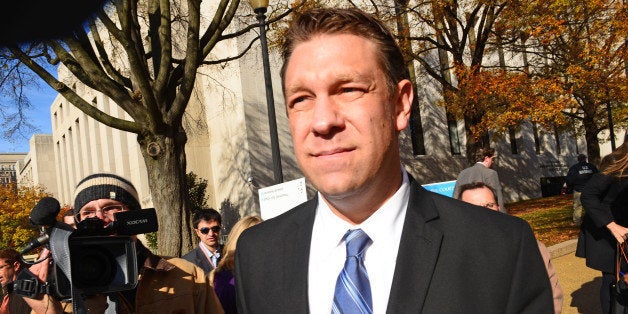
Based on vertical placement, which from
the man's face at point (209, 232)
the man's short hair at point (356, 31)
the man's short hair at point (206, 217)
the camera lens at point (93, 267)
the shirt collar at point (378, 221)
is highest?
the man's short hair at point (356, 31)

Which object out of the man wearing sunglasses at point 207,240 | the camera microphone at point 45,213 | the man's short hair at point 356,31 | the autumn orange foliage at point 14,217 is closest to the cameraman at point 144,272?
the camera microphone at point 45,213

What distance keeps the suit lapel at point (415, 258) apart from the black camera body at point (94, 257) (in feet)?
3.74

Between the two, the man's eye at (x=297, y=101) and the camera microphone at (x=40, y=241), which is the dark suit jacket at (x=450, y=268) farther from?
the camera microphone at (x=40, y=241)

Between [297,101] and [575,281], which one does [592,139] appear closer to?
[575,281]

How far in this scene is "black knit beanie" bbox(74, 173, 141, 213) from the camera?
2.77 metres

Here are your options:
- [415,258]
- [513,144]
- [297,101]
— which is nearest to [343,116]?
[297,101]

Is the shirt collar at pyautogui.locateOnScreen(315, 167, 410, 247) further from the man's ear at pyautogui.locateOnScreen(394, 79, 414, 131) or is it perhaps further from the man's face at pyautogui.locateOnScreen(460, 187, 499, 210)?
the man's face at pyautogui.locateOnScreen(460, 187, 499, 210)

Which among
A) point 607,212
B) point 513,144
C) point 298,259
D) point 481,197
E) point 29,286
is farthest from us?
point 513,144

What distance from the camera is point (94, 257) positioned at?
2094mm

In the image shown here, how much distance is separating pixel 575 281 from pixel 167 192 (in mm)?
7105

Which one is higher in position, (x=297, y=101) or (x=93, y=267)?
(x=297, y=101)

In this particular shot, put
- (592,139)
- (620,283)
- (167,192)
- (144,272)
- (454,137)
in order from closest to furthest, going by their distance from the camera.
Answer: (144,272) < (620,283) < (167,192) < (592,139) < (454,137)

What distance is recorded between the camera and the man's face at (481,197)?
4.05m

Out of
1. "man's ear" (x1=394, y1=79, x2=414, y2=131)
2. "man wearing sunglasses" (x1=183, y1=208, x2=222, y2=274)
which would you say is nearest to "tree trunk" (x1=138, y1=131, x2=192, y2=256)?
"man wearing sunglasses" (x1=183, y1=208, x2=222, y2=274)
